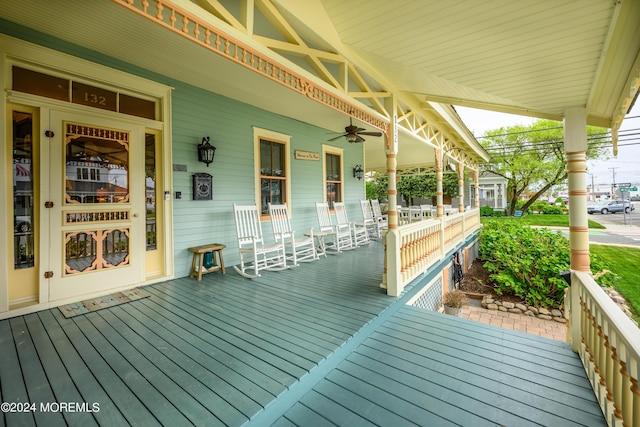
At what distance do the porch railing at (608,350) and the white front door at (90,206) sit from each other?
4397mm

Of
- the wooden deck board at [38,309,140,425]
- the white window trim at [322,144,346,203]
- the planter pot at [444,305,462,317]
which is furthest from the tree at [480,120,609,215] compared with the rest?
the wooden deck board at [38,309,140,425]

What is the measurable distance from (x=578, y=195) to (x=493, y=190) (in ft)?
82.9

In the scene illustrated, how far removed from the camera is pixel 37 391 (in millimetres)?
1619

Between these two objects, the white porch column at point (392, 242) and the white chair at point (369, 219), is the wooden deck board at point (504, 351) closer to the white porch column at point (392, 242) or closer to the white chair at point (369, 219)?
A: the white porch column at point (392, 242)

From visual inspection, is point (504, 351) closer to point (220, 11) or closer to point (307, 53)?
point (307, 53)

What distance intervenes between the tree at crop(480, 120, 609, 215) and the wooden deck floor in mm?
19039

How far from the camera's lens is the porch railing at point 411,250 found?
10.4 feet

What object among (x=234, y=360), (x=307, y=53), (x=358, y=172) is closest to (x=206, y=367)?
(x=234, y=360)

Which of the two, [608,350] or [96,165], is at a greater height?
[96,165]

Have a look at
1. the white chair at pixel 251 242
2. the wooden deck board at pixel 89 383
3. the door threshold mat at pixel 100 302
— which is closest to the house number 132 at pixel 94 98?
the white chair at pixel 251 242

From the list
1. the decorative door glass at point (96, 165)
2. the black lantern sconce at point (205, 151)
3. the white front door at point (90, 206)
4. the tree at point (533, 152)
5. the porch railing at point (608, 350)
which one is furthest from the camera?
the tree at point (533, 152)

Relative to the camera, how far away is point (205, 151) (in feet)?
13.4

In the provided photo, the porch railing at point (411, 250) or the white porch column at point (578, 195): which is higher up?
the white porch column at point (578, 195)

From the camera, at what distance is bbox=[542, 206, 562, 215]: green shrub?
835 inches
